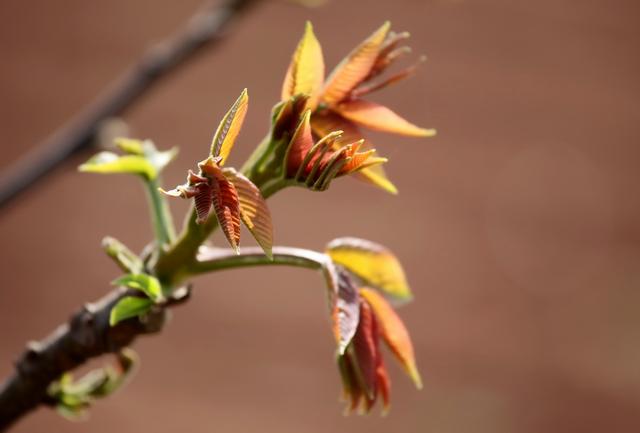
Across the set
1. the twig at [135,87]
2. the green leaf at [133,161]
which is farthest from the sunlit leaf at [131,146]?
the twig at [135,87]

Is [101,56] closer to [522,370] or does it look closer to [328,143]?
[522,370]

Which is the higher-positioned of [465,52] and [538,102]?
[465,52]

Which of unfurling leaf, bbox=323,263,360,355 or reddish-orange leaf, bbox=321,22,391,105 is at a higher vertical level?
reddish-orange leaf, bbox=321,22,391,105

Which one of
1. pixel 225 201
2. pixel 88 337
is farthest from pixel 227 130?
pixel 88 337

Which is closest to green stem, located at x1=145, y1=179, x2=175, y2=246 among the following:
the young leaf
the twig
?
the young leaf

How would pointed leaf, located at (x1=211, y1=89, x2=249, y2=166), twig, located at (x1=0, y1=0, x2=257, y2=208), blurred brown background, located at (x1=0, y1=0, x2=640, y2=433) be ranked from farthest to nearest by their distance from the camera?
blurred brown background, located at (x1=0, y1=0, x2=640, y2=433) → twig, located at (x1=0, y1=0, x2=257, y2=208) → pointed leaf, located at (x1=211, y1=89, x2=249, y2=166)

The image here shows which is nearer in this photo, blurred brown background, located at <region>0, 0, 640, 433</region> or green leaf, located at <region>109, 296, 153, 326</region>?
green leaf, located at <region>109, 296, 153, 326</region>

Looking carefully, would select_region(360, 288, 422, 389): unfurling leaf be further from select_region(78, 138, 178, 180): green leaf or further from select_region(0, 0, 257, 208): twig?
select_region(0, 0, 257, 208): twig

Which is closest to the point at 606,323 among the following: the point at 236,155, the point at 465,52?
the point at 465,52
